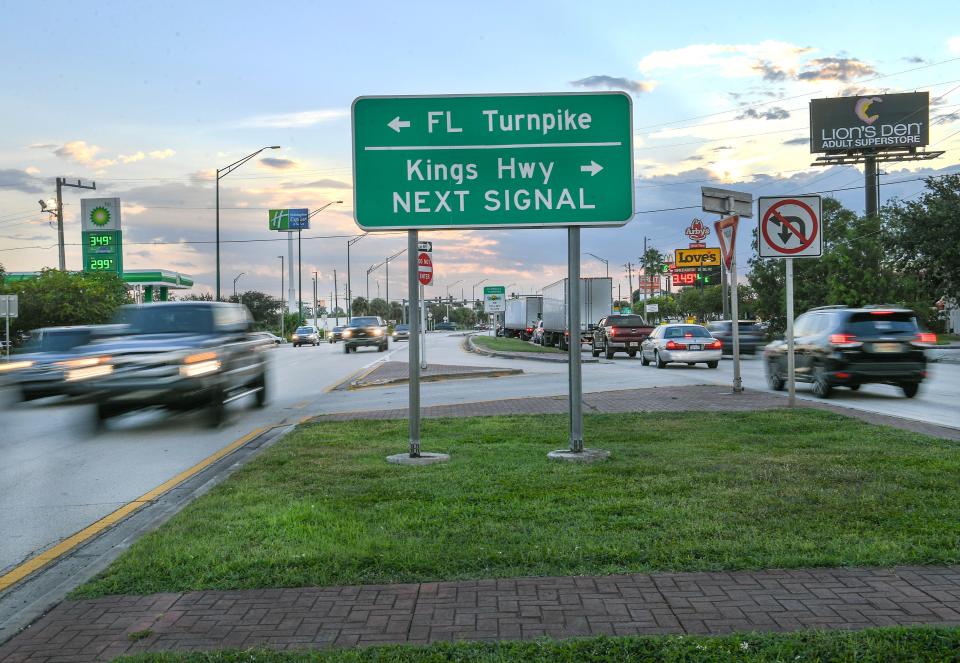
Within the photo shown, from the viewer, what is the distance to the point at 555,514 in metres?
6.34

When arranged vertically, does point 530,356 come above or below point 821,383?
below

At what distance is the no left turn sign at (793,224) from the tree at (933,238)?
28621 mm

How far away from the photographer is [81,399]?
18.9 m

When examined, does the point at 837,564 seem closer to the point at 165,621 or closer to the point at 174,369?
the point at 165,621

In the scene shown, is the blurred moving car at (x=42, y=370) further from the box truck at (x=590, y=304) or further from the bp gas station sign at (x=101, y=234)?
the bp gas station sign at (x=101, y=234)

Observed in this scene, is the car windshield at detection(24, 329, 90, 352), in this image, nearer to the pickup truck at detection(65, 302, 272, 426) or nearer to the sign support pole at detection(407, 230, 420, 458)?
the pickup truck at detection(65, 302, 272, 426)

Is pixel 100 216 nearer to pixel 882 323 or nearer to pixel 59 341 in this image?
pixel 59 341

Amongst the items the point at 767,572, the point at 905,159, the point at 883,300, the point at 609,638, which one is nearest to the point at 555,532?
the point at 767,572

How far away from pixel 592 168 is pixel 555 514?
4500 millimetres

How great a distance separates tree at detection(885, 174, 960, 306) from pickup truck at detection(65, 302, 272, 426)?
33276 millimetres

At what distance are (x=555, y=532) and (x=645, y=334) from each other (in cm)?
3123

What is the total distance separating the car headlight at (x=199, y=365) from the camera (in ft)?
43.1

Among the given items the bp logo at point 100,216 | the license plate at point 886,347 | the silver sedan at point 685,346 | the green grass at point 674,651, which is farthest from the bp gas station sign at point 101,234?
the green grass at point 674,651

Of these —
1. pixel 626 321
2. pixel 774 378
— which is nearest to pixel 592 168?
pixel 774 378
